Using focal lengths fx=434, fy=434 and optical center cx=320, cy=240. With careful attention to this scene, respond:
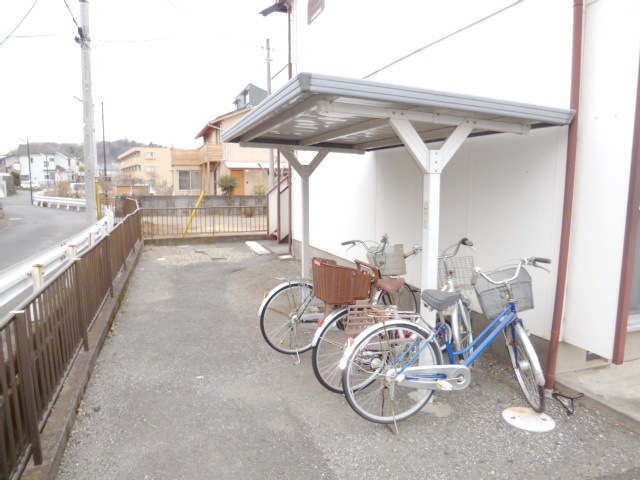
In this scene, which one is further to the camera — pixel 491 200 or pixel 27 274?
pixel 491 200

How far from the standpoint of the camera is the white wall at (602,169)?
308cm

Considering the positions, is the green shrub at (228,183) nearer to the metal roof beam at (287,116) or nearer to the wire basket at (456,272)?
the metal roof beam at (287,116)

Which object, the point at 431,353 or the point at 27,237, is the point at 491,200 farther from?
the point at 27,237

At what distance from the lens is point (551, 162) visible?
362 centimetres

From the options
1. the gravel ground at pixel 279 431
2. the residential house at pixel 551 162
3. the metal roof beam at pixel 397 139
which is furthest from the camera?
the metal roof beam at pixel 397 139

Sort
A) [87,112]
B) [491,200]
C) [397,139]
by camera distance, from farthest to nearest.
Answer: [87,112], [397,139], [491,200]

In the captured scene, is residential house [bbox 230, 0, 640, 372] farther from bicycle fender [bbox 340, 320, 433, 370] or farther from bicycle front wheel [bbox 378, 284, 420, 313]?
bicycle fender [bbox 340, 320, 433, 370]

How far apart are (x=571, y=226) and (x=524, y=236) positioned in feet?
1.49

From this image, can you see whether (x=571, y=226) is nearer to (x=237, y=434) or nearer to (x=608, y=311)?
(x=608, y=311)

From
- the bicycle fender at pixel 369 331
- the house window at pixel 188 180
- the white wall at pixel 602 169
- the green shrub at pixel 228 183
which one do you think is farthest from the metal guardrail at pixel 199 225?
the house window at pixel 188 180

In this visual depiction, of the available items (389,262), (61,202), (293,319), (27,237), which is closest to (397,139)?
(389,262)

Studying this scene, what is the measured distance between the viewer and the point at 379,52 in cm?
620

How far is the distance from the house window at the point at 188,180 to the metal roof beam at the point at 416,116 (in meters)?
34.0

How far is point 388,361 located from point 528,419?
1102 mm
